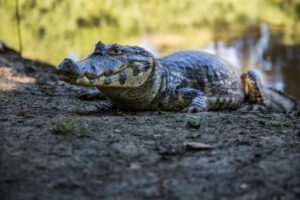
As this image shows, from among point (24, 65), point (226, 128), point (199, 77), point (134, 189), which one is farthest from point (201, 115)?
point (24, 65)

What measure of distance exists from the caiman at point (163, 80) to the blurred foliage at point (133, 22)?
7356 mm

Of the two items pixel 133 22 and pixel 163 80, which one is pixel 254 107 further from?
pixel 133 22

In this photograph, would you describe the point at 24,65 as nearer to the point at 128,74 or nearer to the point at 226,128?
the point at 128,74

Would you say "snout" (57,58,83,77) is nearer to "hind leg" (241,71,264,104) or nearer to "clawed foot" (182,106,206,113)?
"clawed foot" (182,106,206,113)

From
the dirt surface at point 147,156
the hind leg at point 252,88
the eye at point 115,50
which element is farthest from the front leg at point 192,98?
the hind leg at point 252,88

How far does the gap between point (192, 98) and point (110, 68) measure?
4.15ft

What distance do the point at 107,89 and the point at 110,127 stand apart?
2.90ft

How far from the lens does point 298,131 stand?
13.4 ft

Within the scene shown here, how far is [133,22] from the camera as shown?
21.5 metres

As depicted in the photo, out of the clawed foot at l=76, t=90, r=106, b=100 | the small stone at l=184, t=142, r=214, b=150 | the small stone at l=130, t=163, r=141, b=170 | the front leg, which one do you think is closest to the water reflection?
the front leg

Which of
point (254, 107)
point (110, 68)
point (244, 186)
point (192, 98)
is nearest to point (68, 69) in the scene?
point (110, 68)

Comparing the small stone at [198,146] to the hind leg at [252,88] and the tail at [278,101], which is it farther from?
the tail at [278,101]

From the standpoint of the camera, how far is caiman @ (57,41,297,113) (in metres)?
4.66

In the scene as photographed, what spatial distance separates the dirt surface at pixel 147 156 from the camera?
2.91m
